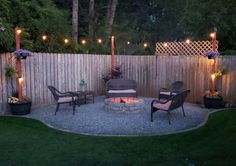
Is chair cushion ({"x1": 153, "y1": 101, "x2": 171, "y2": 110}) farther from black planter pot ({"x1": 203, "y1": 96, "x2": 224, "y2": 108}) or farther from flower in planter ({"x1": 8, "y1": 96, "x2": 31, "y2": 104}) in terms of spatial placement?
flower in planter ({"x1": 8, "y1": 96, "x2": 31, "y2": 104})

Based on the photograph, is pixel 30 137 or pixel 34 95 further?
pixel 34 95

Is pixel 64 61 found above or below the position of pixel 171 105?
above

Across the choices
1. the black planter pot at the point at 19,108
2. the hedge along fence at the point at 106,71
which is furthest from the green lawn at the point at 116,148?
the hedge along fence at the point at 106,71

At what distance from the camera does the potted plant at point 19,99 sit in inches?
281

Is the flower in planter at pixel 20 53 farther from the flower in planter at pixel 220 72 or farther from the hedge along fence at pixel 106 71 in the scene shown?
the flower in planter at pixel 220 72

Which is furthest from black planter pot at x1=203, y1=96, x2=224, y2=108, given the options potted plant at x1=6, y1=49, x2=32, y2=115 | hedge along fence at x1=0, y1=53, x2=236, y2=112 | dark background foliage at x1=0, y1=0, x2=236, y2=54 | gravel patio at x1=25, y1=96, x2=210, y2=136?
potted plant at x1=6, y1=49, x2=32, y2=115

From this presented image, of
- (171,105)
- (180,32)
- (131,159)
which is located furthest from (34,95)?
(180,32)

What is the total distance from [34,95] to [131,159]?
524cm

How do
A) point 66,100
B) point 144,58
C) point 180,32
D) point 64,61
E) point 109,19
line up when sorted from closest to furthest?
1. point 66,100
2. point 64,61
3. point 144,58
4. point 109,19
5. point 180,32

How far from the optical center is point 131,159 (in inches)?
159

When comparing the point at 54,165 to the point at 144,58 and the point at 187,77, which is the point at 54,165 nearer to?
the point at 187,77

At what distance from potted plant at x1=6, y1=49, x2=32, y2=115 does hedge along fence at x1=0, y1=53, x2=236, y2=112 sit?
27 cm

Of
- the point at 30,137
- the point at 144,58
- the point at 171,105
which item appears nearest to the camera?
the point at 30,137

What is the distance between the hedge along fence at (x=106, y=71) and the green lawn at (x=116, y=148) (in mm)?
2540
